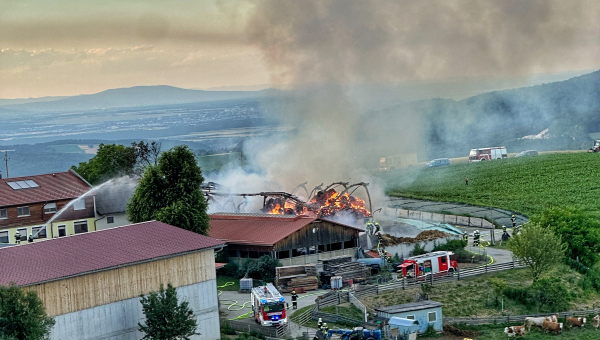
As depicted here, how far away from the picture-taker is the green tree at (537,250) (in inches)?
1879

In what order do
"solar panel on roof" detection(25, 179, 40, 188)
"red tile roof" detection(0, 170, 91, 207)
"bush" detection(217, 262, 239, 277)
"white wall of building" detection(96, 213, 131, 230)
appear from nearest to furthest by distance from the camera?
"bush" detection(217, 262, 239, 277) → "red tile roof" detection(0, 170, 91, 207) → "white wall of building" detection(96, 213, 131, 230) → "solar panel on roof" detection(25, 179, 40, 188)

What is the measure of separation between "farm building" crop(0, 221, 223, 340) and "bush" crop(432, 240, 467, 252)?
21706 millimetres

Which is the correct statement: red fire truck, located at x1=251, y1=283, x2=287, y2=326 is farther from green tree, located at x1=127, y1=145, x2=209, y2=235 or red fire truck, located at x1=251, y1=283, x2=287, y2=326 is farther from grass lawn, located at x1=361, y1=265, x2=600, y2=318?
green tree, located at x1=127, y1=145, x2=209, y2=235

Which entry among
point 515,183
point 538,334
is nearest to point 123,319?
point 538,334

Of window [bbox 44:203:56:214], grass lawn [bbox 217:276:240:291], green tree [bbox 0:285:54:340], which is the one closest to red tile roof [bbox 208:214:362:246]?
grass lawn [bbox 217:276:240:291]

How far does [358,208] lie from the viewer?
6344 centimetres

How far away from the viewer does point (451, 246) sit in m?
54.9

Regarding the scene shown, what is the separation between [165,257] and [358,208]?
29.8 meters

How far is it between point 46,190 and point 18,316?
115ft

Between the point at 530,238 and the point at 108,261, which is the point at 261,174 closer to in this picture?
the point at 530,238

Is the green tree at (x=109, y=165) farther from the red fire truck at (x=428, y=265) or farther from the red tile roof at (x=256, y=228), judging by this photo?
the red fire truck at (x=428, y=265)

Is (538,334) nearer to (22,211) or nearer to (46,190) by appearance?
(22,211)

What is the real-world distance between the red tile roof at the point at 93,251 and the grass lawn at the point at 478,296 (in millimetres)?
11234

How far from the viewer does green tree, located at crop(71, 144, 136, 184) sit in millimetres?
79688
